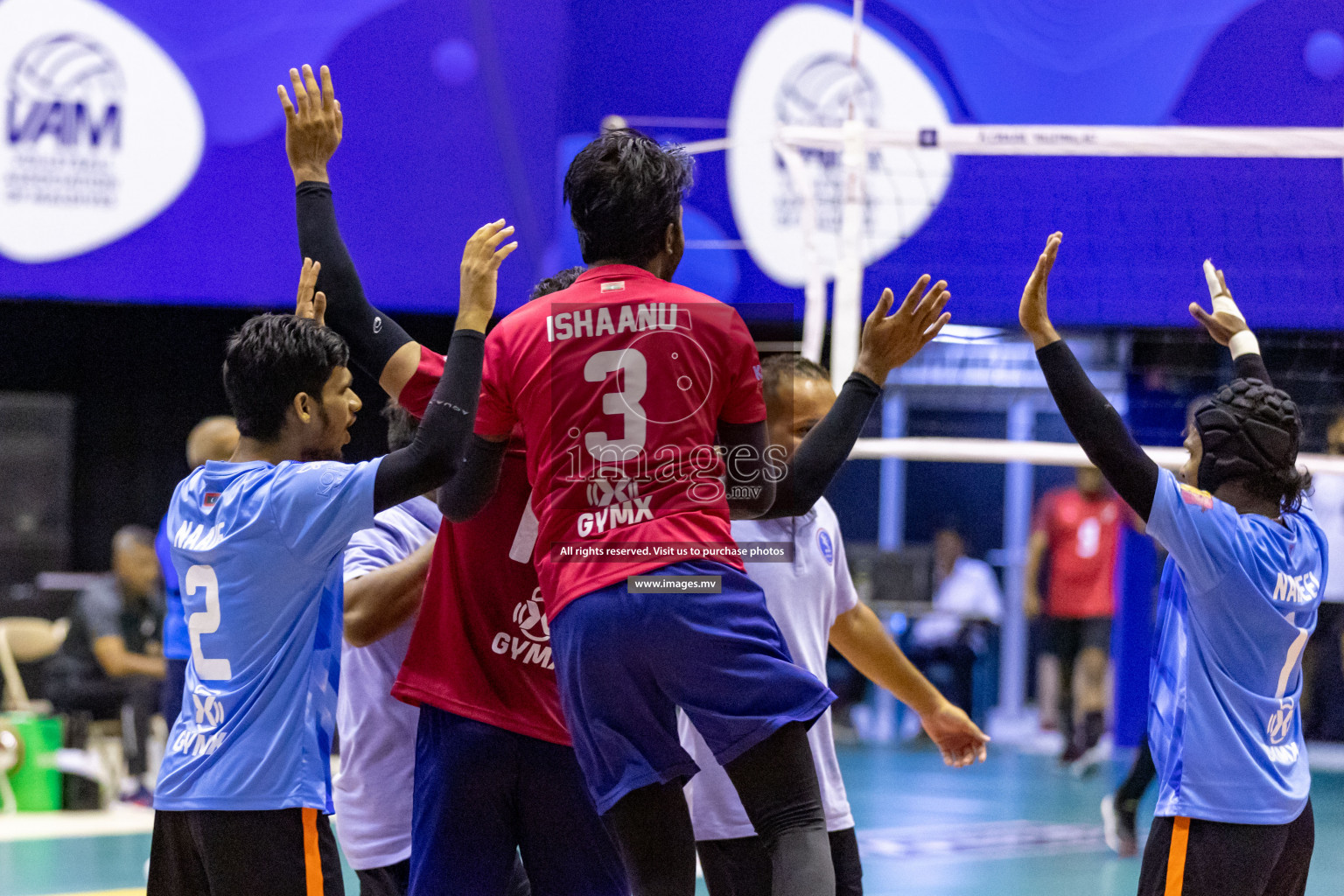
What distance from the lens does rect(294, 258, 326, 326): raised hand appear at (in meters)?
2.71

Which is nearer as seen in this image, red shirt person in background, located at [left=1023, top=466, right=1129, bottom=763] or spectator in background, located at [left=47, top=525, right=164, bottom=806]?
spectator in background, located at [left=47, top=525, right=164, bottom=806]

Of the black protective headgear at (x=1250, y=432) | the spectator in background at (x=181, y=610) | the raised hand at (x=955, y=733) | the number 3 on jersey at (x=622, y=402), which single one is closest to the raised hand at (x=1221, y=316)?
the black protective headgear at (x=1250, y=432)

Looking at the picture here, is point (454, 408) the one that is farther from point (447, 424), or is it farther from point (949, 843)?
point (949, 843)

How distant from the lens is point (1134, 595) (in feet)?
34.9

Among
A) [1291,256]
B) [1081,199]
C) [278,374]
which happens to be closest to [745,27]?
[1081,199]

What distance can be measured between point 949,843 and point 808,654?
3891 millimetres

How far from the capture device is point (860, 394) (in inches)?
96.9

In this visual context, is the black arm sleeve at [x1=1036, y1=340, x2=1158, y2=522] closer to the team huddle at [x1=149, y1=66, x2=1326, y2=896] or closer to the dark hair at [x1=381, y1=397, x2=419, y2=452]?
the team huddle at [x1=149, y1=66, x2=1326, y2=896]

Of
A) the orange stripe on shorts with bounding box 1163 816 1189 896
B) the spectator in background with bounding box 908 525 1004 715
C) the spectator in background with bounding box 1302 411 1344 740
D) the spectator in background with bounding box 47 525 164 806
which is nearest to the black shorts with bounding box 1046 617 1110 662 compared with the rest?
the spectator in background with bounding box 908 525 1004 715

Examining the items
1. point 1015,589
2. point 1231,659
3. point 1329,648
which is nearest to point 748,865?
point 1231,659

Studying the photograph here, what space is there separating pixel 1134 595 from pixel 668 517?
936 centimetres

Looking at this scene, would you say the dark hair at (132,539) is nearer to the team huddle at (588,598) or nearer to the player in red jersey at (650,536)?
the team huddle at (588,598)

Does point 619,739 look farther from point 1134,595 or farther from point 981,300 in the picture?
point 1134,595

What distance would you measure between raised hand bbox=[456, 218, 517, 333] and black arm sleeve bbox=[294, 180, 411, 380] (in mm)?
300
